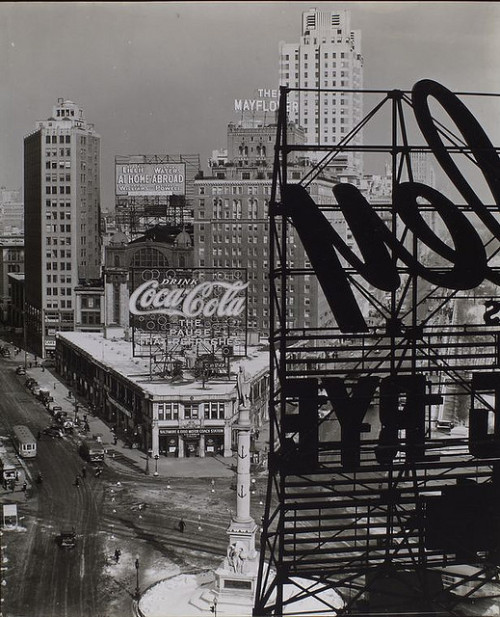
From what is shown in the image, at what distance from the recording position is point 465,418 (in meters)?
73.1

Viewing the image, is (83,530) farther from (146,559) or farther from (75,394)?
(75,394)

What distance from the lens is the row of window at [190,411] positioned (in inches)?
2031

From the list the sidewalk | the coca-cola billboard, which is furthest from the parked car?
the coca-cola billboard

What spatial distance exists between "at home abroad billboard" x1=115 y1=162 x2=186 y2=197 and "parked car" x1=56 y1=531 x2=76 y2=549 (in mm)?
27092

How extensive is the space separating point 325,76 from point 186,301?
211 ft

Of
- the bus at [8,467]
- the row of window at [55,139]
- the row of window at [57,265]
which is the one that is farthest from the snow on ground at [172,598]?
the row of window at [57,265]

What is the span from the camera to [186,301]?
60562mm

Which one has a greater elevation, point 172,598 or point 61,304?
point 61,304

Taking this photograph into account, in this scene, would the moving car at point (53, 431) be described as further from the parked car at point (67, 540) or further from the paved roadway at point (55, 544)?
the parked car at point (67, 540)

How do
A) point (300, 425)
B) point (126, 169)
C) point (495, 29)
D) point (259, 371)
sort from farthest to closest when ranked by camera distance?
point (126, 169), point (259, 371), point (495, 29), point (300, 425)

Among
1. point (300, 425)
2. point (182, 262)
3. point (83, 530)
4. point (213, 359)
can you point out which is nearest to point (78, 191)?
point (182, 262)

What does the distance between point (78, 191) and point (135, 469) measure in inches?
1828

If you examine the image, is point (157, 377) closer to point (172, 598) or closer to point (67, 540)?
point (67, 540)

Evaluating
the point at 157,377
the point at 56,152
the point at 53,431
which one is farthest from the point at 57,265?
the point at 157,377
